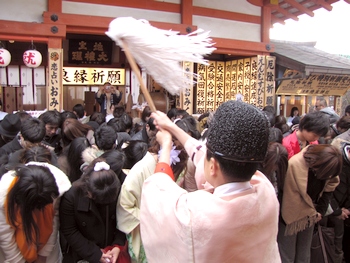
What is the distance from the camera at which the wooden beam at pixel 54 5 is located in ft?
28.5

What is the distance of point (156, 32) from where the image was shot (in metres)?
1.95

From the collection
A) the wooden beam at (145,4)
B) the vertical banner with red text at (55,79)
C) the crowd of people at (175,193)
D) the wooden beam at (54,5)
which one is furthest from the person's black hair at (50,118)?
the wooden beam at (145,4)

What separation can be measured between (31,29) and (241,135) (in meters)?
8.76

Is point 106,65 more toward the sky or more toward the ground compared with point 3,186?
more toward the sky

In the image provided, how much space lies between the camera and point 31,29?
8547mm

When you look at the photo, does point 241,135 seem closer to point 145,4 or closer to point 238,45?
point 145,4

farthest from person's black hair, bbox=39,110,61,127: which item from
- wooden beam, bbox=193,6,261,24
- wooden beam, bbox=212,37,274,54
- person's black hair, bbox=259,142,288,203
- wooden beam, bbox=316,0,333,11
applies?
wooden beam, bbox=316,0,333,11

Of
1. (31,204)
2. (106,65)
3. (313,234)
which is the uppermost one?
(106,65)

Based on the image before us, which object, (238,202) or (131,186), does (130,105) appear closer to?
(131,186)

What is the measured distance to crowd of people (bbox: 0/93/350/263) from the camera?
1.36 metres

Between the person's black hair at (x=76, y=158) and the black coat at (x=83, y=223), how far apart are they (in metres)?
1.08

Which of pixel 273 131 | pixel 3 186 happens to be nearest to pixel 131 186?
pixel 3 186

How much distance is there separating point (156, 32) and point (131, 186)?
1375 millimetres

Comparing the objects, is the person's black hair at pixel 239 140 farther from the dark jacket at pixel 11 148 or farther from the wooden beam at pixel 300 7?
the wooden beam at pixel 300 7
